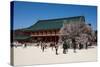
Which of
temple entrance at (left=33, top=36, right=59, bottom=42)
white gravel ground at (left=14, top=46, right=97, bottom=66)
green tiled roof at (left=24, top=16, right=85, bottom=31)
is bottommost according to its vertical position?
white gravel ground at (left=14, top=46, right=97, bottom=66)

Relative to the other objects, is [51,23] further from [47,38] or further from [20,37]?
[20,37]

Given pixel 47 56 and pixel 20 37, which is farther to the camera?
pixel 47 56

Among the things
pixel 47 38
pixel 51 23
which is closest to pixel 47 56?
pixel 47 38

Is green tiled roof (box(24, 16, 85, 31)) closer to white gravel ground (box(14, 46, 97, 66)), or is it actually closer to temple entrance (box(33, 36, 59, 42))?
temple entrance (box(33, 36, 59, 42))

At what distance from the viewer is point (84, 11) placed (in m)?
2.88

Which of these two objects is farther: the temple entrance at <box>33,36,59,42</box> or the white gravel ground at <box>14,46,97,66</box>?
the temple entrance at <box>33,36,59,42</box>

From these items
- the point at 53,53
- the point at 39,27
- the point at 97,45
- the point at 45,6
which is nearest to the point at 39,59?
the point at 53,53

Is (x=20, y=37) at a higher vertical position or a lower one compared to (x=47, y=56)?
higher

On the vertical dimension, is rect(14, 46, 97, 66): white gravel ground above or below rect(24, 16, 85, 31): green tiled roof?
below

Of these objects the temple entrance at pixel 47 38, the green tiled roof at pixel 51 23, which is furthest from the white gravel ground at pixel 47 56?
the green tiled roof at pixel 51 23

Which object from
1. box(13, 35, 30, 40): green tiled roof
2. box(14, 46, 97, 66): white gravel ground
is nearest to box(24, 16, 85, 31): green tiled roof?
box(13, 35, 30, 40): green tiled roof

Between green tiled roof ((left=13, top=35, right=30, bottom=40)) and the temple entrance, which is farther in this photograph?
the temple entrance

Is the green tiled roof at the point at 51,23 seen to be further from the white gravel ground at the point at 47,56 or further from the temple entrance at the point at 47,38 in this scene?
the white gravel ground at the point at 47,56

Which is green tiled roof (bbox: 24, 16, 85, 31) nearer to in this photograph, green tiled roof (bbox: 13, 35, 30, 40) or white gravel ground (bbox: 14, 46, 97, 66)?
green tiled roof (bbox: 13, 35, 30, 40)
